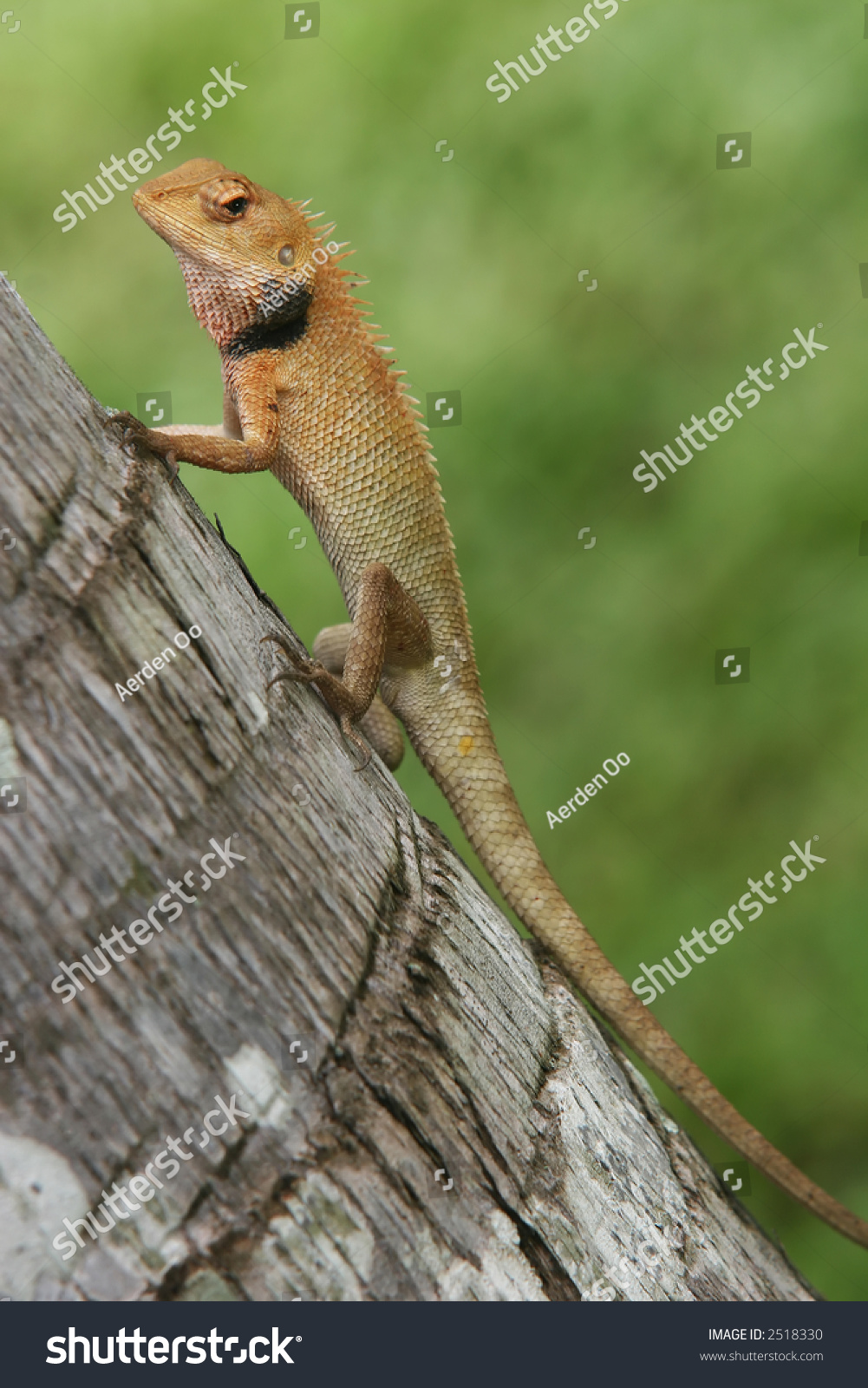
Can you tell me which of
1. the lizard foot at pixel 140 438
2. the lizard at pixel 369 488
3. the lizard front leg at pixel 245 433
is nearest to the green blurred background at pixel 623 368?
the lizard at pixel 369 488

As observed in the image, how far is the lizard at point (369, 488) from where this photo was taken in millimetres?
1994

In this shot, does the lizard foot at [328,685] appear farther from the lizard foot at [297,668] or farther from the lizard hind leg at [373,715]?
the lizard hind leg at [373,715]

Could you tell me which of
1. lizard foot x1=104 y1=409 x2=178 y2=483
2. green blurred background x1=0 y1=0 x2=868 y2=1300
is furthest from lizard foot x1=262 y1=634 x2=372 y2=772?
green blurred background x1=0 y1=0 x2=868 y2=1300

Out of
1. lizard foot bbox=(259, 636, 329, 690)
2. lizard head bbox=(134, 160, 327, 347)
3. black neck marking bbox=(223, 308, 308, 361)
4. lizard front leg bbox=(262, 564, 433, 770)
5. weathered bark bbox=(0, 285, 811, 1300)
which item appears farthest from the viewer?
black neck marking bbox=(223, 308, 308, 361)

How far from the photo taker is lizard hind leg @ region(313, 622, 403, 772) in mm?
2268

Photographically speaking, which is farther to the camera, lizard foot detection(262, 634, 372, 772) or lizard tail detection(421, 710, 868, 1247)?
lizard tail detection(421, 710, 868, 1247)

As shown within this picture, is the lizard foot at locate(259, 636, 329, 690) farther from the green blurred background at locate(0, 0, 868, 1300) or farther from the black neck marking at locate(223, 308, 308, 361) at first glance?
the green blurred background at locate(0, 0, 868, 1300)

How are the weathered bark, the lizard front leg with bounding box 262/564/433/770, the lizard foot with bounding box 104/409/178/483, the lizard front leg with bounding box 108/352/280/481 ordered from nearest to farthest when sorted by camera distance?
1. the weathered bark
2. the lizard foot with bounding box 104/409/178/483
3. the lizard front leg with bounding box 262/564/433/770
4. the lizard front leg with bounding box 108/352/280/481

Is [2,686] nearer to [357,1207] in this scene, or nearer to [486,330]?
[357,1207]

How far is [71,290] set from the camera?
3.36 metres

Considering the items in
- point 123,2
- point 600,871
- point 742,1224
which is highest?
point 123,2

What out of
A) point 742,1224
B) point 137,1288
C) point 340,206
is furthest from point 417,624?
point 340,206

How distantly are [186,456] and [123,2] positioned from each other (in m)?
2.74
